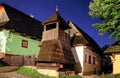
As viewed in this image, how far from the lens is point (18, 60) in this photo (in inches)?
1154

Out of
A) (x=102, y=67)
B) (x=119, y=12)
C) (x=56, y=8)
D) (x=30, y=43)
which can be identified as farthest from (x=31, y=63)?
(x=119, y=12)

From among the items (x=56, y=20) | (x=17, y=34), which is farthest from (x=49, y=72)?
(x=17, y=34)

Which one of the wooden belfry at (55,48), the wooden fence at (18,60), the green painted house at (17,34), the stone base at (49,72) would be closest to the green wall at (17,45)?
the green painted house at (17,34)

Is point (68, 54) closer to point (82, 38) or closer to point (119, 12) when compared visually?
point (82, 38)

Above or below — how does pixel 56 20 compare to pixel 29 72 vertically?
above

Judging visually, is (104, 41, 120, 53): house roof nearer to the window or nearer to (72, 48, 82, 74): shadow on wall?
(72, 48, 82, 74): shadow on wall

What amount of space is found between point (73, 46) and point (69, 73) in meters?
5.11

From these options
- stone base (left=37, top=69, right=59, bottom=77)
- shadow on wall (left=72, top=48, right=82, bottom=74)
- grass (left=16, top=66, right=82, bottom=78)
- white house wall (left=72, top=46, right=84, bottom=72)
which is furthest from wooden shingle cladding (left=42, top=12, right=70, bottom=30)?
grass (left=16, top=66, right=82, bottom=78)

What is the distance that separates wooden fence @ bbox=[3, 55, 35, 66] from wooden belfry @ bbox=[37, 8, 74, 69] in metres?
6.04

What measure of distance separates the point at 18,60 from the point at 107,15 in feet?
47.8

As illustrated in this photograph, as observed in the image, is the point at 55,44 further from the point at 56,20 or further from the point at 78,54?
the point at 78,54

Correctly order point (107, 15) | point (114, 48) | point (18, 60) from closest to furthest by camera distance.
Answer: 1. point (107, 15)
2. point (114, 48)
3. point (18, 60)

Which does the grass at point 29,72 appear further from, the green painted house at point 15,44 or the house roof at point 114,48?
the house roof at point 114,48

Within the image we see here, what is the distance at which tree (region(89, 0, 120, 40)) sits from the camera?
2050 cm
